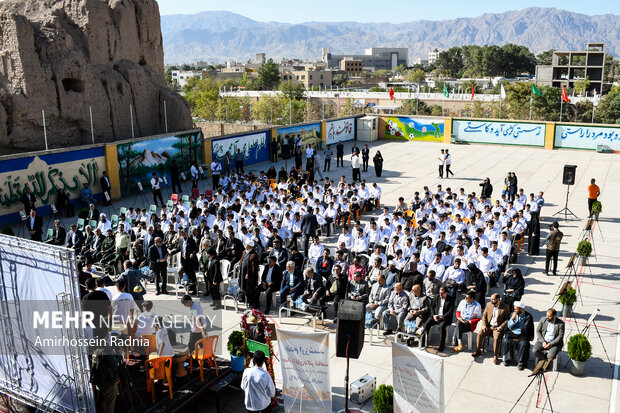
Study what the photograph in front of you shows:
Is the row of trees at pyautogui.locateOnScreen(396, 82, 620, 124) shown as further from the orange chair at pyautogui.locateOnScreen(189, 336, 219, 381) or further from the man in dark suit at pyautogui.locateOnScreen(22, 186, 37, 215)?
the orange chair at pyautogui.locateOnScreen(189, 336, 219, 381)

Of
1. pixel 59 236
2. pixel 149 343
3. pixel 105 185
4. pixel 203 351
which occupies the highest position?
pixel 105 185

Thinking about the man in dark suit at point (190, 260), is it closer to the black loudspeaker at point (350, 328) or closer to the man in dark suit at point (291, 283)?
the man in dark suit at point (291, 283)

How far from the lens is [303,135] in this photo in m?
36.8

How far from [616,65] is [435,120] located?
439 ft

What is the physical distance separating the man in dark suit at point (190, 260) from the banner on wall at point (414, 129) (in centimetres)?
2998

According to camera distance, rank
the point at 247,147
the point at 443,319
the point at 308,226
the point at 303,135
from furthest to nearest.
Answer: the point at 303,135, the point at 247,147, the point at 308,226, the point at 443,319

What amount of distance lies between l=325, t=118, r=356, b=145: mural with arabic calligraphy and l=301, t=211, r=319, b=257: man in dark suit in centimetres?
2298

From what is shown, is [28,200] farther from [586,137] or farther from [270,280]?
[586,137]

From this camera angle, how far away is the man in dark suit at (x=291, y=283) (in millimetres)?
12844

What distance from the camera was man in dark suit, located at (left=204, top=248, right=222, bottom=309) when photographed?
44.3 feet

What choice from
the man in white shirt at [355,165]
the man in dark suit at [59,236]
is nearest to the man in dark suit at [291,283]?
the man in dark suit at [59,236]

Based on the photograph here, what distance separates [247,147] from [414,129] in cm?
1525

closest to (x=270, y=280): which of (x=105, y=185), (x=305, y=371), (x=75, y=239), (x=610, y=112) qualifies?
(x=305, y=371)

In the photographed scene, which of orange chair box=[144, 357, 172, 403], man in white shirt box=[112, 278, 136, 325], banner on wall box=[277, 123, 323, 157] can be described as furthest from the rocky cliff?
orange chair box=[144, 357, 172, 403]
